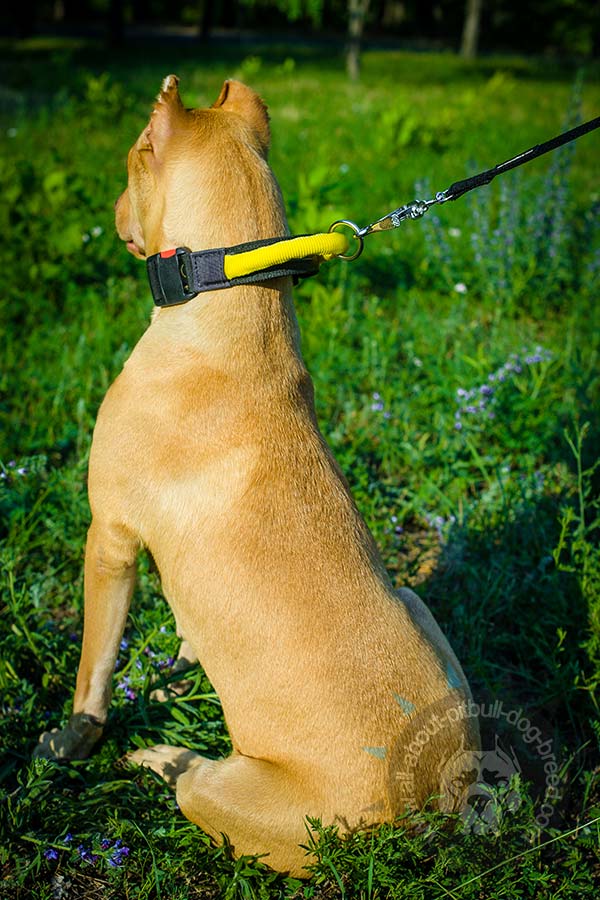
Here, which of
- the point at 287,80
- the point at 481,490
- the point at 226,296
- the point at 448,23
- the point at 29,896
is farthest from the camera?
the point at 448,23

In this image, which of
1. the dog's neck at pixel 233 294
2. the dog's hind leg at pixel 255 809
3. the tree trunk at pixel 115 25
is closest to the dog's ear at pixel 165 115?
the dog's neck at pixel 233 294

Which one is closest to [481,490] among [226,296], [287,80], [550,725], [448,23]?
[550,725]

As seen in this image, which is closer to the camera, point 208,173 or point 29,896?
point 29,896

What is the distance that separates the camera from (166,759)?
2584 mm

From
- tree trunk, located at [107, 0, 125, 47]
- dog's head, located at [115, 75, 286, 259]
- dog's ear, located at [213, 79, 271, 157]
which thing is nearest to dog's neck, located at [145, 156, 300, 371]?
dog's head, located at [115, 75, 286, 259]

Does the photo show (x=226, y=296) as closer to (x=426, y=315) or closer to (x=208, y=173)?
(x=208, y=173)

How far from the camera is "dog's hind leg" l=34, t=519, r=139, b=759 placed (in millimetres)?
2430

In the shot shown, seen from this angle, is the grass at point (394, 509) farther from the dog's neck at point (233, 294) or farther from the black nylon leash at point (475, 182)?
the black nylon leash at point (475, 182)

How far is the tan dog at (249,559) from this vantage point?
199 centimetres

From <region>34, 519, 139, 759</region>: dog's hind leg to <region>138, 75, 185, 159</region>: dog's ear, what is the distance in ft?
3.86

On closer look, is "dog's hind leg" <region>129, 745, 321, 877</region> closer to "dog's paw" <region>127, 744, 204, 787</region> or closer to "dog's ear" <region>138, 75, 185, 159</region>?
"dog's paw" <region>127, 744, 204, 787</region>

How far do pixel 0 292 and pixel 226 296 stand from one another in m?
3.30

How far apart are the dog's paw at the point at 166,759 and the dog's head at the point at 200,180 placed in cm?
161

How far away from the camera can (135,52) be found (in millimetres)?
21812
